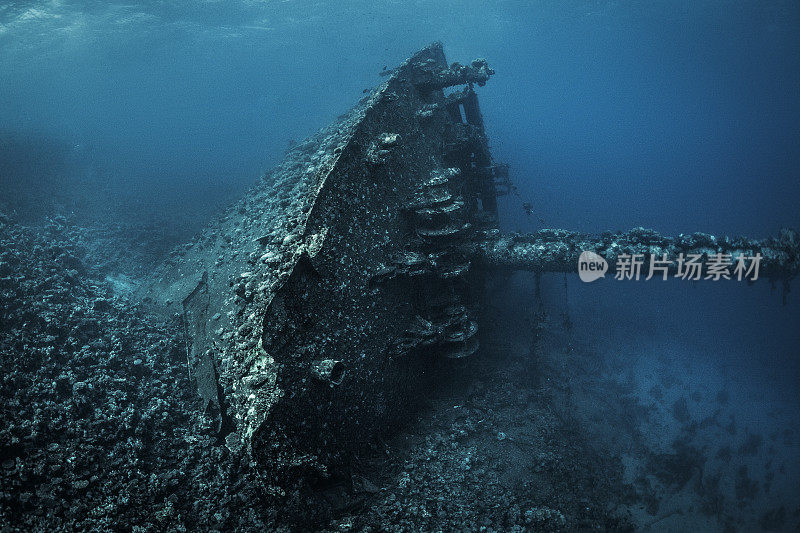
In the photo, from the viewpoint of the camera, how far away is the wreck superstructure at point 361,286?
3.39 m

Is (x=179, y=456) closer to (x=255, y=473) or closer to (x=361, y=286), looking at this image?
(x=255, y=473)

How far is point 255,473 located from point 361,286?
2.13 metres

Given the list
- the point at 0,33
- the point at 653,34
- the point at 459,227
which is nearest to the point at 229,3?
the point at 0,33

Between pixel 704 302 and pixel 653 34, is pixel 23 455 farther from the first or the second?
pixel 653 34

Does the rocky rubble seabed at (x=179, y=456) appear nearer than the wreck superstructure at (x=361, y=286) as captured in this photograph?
Yes

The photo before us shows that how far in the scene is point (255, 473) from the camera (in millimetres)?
2934

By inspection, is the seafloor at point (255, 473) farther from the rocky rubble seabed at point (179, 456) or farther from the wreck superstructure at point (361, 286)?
the wreck superstructure at point (361, 286)

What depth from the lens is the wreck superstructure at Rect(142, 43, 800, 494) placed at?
3.39 metres

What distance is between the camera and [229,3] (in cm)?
3177

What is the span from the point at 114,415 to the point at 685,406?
13.9 meters

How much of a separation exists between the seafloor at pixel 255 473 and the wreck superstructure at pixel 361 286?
39cm

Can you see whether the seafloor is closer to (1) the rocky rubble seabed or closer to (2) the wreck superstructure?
(1) the rocky rubble seabed

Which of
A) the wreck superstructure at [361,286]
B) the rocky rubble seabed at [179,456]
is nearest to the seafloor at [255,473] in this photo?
the rocky rubble seabed at [179,456]

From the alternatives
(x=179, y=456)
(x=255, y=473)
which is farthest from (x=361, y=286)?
(x=179, y=456)
